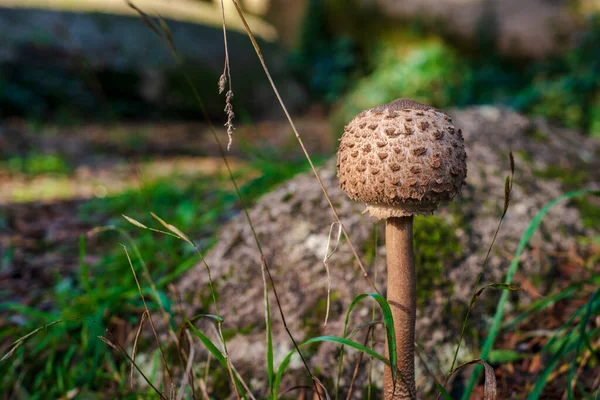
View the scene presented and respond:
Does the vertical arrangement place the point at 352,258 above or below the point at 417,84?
below

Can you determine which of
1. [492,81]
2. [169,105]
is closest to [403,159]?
[492,81]

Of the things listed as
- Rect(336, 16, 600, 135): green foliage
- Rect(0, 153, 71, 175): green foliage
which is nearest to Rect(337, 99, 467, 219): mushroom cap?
Rect(336, 16, 600, 135): green foliage

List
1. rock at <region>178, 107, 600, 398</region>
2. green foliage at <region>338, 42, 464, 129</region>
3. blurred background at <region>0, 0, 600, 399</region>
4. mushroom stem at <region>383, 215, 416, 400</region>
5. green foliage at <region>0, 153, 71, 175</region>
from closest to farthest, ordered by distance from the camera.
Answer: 1. mushroom stem at <region>383, 215, 416, 400</region>
2. rock at <region>178, 107, 600, 398</region>
3. blurred background at <region>0, 0, 600, 399</region>
4. green foliage at <region>0, 153, 71, 175</region>
5. green foliage at <region>338, 42, 464, 129</region>

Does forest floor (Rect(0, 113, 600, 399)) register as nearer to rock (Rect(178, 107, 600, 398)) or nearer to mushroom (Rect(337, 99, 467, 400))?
rock (Rect(178, 107, 600, 398))

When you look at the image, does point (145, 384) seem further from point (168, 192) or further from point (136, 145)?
point (136, 145)

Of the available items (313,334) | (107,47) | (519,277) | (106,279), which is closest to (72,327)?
(106,279)

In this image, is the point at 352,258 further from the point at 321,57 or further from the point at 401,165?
the point at 321,57

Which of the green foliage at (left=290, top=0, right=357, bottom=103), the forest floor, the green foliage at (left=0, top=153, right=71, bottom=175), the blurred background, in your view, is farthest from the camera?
the green foliage at (left=290, top=0, right=357, bottom=103)
